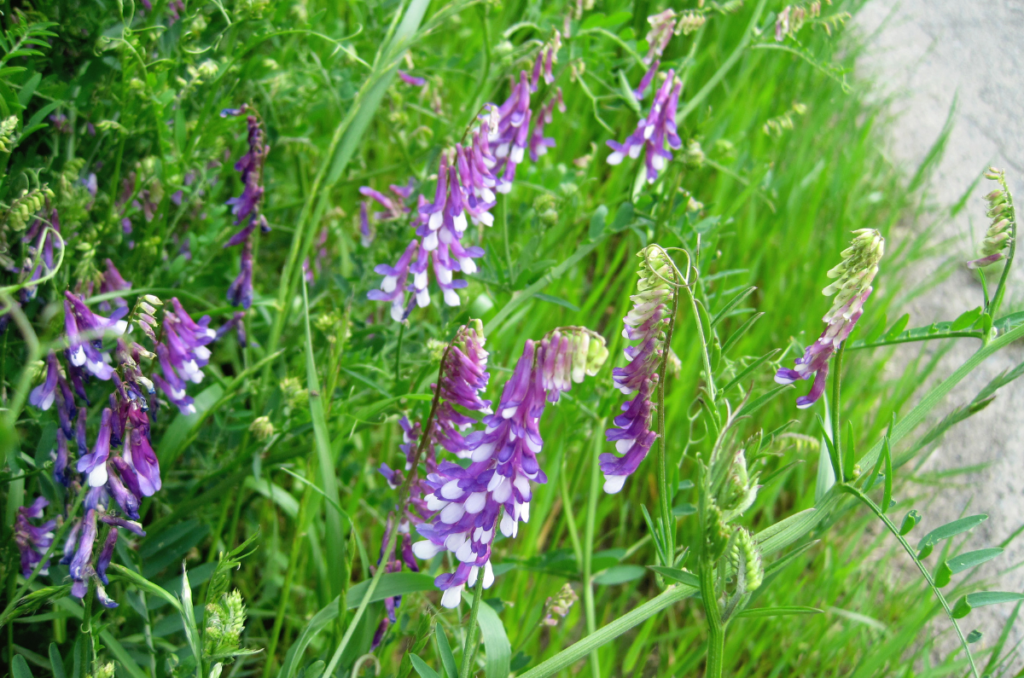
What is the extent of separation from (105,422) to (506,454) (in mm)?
496

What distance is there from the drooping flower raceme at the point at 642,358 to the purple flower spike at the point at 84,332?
0.58m

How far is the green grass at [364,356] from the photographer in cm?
115

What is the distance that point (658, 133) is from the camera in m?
1.40

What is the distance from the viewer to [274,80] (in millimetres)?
1419

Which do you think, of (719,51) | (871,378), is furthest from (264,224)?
(719,51)

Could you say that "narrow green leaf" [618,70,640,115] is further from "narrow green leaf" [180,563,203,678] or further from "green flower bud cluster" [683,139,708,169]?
"narrow green leaf" [180,563,203,678]

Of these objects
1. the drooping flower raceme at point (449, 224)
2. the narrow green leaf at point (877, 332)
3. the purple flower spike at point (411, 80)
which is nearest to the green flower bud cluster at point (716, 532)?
the narrow green leaf at point (877, 332)

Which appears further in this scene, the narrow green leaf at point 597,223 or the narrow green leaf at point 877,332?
the narrow green leaf at point 597,223

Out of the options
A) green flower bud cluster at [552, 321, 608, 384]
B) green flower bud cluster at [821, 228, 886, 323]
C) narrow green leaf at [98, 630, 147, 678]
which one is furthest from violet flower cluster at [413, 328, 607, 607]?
narrow green leaf at [98, 630, 147, 678]

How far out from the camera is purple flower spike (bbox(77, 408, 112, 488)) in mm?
911

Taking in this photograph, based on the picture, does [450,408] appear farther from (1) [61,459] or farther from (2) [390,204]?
(2) [390,204]

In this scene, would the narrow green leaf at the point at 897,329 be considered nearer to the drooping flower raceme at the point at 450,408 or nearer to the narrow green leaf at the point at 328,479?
the drooping flower raceme at the point at 450,408

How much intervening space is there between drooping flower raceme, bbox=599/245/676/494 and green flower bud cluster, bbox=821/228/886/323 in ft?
0.49

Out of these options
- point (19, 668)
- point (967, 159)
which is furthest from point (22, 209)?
point (967, 159)
